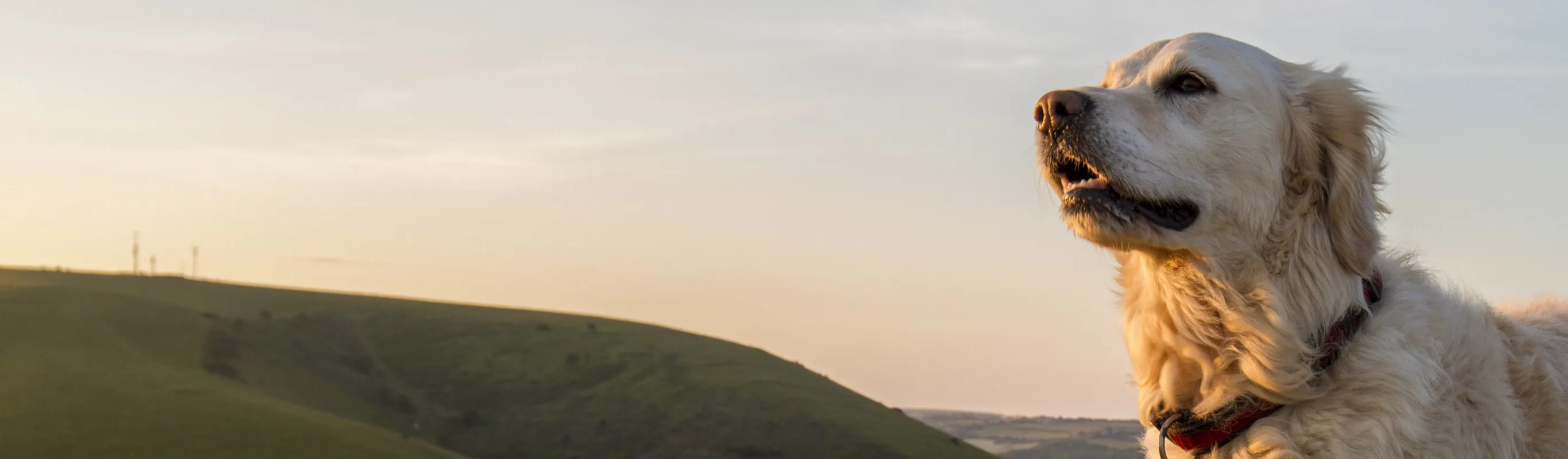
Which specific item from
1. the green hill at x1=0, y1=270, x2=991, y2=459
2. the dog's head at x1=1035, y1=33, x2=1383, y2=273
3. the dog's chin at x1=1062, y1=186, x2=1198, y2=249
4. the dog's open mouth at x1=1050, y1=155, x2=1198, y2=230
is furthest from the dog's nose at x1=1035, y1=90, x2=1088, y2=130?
the green hill at x1=0, y1=270, x2=991, y2=459

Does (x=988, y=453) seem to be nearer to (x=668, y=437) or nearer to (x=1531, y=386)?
(x=668, y=437)

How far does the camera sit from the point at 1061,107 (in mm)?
4711

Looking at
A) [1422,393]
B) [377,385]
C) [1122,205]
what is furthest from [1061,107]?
[377,385]

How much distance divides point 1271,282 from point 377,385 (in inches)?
3866

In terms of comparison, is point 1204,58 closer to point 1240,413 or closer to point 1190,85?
point 1190,85

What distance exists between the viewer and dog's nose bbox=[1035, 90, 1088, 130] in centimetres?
468

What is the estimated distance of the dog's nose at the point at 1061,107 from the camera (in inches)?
184

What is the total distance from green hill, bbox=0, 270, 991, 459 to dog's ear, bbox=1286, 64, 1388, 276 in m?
60.5

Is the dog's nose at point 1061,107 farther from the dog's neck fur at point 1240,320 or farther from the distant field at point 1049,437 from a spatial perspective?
the distant field at point 1049,437

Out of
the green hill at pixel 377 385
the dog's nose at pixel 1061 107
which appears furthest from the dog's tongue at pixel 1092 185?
the green hill at pixel 377 385

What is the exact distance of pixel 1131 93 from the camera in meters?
4.79

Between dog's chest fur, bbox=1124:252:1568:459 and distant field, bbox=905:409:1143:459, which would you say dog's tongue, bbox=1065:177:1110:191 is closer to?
dog's chest fur, bbox=1124:252:1568:459

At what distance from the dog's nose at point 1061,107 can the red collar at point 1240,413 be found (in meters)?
1.18

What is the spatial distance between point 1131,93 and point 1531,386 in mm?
1925
